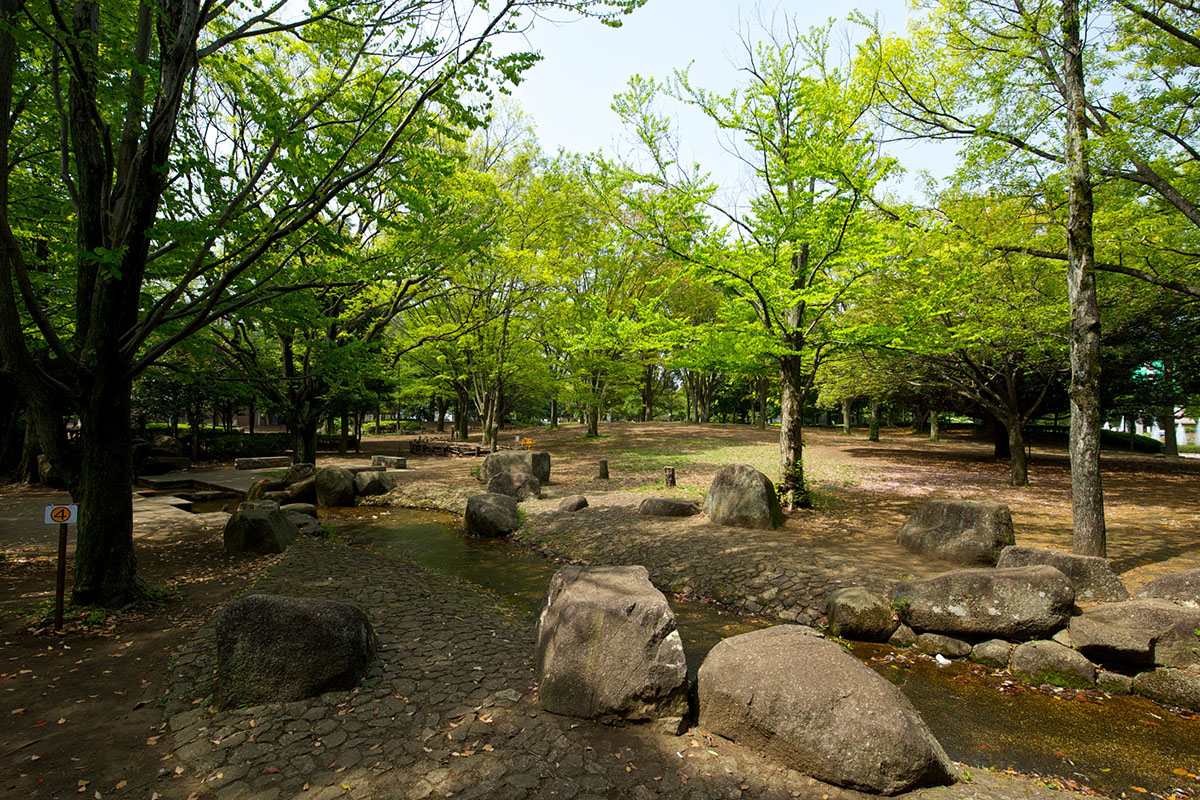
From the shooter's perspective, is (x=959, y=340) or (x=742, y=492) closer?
(x=742, y=492)

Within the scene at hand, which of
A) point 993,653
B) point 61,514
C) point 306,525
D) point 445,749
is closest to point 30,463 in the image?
point 306,525

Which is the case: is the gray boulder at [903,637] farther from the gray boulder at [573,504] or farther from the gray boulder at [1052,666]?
the gray boulder at [573,504]

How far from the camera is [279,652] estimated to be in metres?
4.20

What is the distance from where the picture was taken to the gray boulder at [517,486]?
46.0 feet

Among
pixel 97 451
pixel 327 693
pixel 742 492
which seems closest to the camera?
pixel 327 693

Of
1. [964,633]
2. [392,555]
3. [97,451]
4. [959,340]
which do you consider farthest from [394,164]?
Answer: [959,340]

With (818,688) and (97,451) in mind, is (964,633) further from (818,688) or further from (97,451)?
(97,451)

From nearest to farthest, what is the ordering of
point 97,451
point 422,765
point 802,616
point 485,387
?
1. point 422,765
2. point 97,451
3. point 802,616
4. point 485,387

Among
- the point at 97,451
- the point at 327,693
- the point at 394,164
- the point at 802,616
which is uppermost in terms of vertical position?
the point at 394,164

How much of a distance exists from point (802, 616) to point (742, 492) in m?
3.53

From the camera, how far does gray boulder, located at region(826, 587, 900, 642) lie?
6.43 metres

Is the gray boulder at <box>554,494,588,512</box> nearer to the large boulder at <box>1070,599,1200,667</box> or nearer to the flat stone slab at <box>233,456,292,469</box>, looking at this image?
the large boulder at <box>1070,599,1200,667</box>

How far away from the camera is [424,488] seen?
16.0 metres

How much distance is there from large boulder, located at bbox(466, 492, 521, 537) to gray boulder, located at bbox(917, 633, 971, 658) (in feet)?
26.4
